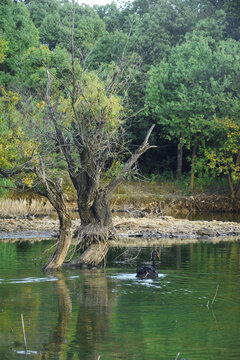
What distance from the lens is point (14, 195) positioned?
44031 mm

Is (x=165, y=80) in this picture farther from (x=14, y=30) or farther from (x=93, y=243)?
(x=93, y=243)

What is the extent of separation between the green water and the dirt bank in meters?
8.77

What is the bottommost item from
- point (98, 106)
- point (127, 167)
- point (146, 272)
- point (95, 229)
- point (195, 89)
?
point (146, 272)

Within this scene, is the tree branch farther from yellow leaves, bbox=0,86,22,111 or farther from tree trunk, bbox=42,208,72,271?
yellow leaves, bbox=0,86,22,111

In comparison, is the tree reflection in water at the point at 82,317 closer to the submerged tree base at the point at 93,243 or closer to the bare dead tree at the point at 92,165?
the submerged tree base at the point at 93,243

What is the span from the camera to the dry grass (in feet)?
125

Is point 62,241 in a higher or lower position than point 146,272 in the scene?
higher

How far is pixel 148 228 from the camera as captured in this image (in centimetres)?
3416

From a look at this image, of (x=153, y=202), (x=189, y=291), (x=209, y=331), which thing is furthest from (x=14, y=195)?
(x=209, y=331)

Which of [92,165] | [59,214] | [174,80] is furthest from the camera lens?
[174,80]

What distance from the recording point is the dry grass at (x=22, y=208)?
38.2 m

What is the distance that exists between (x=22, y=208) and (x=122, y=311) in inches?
994

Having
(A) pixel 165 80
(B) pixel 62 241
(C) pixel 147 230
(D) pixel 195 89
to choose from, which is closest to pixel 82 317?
(B) pixel 62 241

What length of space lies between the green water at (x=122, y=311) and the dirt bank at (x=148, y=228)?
8765 mm
